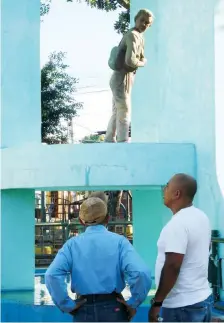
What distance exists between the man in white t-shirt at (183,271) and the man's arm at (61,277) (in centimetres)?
53

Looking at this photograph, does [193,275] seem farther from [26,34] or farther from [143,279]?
[26,34]

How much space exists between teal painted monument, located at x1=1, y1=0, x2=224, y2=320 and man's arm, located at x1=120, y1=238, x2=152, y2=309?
150 inches

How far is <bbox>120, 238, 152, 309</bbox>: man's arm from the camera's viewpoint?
3.68 meters

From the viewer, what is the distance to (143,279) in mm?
3703

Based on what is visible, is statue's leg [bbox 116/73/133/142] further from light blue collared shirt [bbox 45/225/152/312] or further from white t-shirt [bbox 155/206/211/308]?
white t-shirt [bbox 155/206/211/308]

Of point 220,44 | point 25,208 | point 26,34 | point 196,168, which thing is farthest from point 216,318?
point 26,34

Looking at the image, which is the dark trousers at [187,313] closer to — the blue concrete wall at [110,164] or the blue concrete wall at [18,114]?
the blue concrete wall at [110,164]

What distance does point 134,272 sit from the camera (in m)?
3.67

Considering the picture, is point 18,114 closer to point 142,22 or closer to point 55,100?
point 142,22

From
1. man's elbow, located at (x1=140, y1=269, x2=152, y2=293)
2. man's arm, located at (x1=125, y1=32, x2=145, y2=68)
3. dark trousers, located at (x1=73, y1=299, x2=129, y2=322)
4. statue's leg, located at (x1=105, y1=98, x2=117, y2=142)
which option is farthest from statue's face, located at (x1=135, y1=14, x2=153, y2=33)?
dark trousers, located at (x1=73, y1=299, x2=129, y2=322)

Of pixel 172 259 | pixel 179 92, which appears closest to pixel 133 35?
pixel 179 92

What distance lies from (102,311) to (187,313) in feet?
1.67

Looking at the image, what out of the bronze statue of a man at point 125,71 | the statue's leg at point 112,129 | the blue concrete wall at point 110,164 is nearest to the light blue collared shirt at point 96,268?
the blue concrete wall at point 110,164

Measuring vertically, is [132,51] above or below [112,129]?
above
